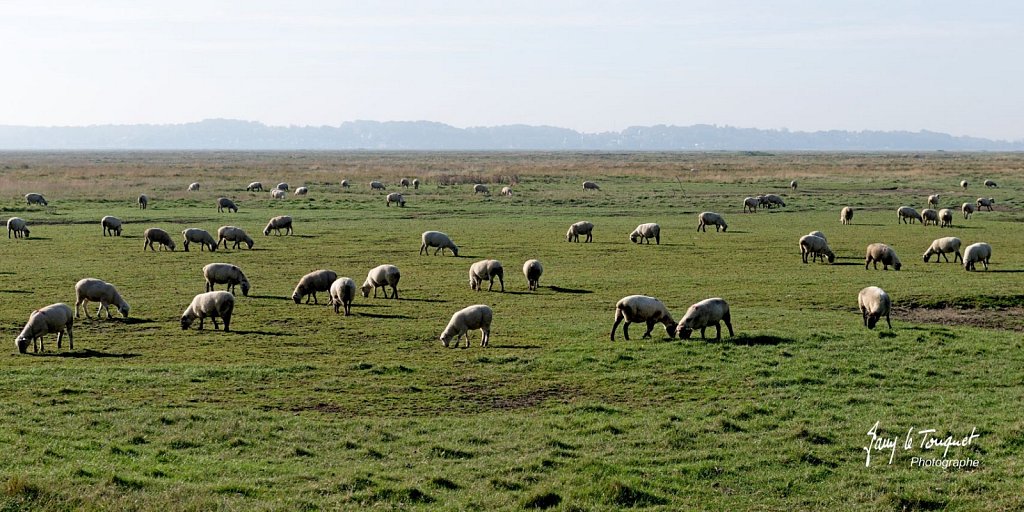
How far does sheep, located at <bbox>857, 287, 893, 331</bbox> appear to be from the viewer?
22828 millimetres

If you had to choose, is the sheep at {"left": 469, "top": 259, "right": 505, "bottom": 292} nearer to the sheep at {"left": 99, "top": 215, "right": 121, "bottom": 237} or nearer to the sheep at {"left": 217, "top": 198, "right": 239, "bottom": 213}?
the sheep at {"left": 99, "top": 215, "right": 121, "bottom": 237}

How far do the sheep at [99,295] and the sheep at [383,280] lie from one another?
274 inches

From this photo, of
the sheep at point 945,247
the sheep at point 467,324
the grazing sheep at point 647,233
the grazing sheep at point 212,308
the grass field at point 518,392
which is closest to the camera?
the grass field at point 518,392

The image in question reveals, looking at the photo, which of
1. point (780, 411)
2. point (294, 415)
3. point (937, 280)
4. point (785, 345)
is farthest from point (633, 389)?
point (937, 280)

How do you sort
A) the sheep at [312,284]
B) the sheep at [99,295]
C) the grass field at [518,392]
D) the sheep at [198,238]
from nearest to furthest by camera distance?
the grass field at [518,392]
the sheep at [99,295]
the sheep at [312,284]
the sheep at [198,238]

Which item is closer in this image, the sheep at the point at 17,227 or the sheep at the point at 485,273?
the sheep at the point at 485,273

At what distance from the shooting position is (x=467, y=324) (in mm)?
21609

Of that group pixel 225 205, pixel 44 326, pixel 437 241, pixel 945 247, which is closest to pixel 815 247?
pixel 945 247

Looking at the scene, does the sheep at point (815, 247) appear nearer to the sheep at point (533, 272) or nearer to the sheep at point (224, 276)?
the sheep at point (533, 272)

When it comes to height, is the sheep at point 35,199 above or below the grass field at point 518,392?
above

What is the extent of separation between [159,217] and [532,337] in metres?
40.6

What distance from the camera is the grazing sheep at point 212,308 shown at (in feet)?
77.3

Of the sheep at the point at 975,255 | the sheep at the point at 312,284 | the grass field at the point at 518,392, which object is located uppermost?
the sheep at the point at 975,255

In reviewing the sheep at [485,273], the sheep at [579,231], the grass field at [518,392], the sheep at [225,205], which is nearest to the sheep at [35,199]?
the sheep at [225,205]
